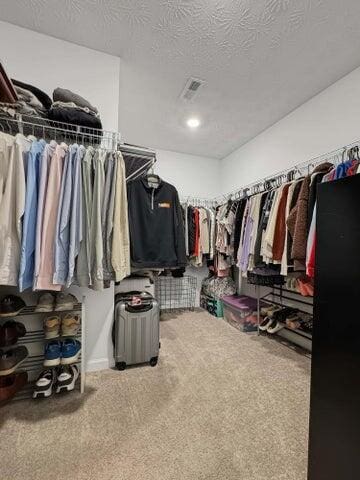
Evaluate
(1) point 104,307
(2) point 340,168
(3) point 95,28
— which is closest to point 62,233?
(1) point 104,307

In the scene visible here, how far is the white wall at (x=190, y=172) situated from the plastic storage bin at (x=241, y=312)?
1902mm

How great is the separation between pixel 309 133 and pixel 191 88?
129 cm

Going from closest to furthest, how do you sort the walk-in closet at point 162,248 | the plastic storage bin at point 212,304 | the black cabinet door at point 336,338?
1. the black cabinet door at point 336,338
2. the walk-in closet at point 162,248
3. the plastic storage bin at point 212,304

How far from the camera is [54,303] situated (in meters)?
1.56

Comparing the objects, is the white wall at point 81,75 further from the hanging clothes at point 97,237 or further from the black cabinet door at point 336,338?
the black cabinet door at point 336,338

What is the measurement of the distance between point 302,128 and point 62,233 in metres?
2.55

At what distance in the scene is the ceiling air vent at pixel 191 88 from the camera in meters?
2.19

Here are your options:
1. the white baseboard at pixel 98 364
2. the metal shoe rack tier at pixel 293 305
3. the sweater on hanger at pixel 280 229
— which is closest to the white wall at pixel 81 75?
the white baseboard at pixel 98 364

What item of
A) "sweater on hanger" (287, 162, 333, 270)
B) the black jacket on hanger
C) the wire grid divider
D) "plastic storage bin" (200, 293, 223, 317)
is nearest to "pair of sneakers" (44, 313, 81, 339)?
the black jacket on hanger

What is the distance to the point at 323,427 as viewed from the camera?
0.78m

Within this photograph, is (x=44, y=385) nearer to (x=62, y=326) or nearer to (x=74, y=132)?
(x=62, y=326)

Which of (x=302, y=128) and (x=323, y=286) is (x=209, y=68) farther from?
(x=323, y=286)

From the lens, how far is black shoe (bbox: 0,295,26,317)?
4.55ft

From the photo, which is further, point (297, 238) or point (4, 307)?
point (297, 238)
